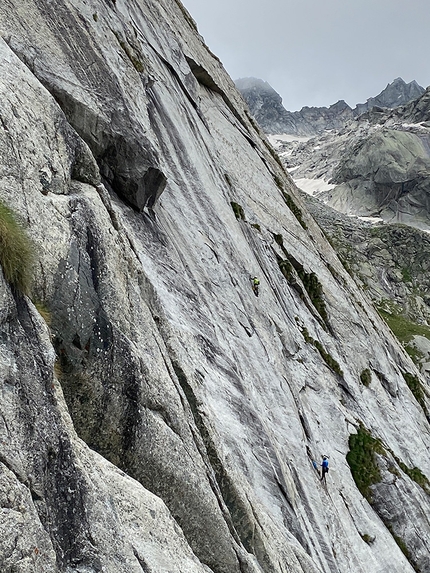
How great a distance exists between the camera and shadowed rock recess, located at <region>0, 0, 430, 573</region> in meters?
8.55

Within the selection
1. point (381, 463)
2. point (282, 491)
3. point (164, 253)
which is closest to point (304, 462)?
point (282, 491)

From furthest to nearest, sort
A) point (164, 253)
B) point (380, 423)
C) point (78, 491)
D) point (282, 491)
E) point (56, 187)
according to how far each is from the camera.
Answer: point (380, 423) < point (164, 253) < point (282, 491) < point (56, 187) < point (78, 491)

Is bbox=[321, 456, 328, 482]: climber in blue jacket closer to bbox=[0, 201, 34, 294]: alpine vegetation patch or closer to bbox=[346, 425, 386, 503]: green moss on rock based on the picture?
bbox=[346, 425, 386, 503]: green moss on rock

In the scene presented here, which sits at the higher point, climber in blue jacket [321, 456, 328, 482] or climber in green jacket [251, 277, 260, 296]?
climber in green jacket [251, 277, 260, 296]

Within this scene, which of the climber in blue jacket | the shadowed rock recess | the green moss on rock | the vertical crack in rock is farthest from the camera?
the green moss on rock

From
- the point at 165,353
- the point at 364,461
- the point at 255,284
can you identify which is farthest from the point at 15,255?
the point at 364,461

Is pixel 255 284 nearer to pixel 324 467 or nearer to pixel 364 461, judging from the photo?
pixel 324 467

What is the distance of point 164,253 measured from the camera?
21.3 metres

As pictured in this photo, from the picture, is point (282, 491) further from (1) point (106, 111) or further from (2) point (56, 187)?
(1) point (106, 111)

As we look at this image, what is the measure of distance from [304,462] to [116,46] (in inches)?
927

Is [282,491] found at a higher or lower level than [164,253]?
lower

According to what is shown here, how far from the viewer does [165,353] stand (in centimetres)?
1382

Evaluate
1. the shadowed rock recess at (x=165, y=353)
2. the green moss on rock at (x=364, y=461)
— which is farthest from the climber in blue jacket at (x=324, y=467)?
the green moss on rock at (x=364, y=461)

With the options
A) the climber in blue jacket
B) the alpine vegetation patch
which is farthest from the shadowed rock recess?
the climber in blue jacket
